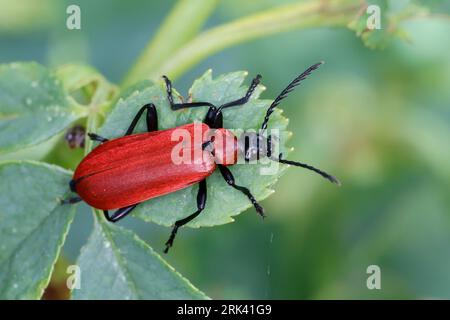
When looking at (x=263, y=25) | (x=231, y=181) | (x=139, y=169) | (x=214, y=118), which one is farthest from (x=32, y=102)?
(x=263, y=25)

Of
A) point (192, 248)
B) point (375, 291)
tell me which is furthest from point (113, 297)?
point (375, 291)

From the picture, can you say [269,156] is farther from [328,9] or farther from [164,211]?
[328,9]

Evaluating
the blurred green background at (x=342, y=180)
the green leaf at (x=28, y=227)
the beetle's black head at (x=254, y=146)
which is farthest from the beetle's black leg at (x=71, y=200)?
the blurred green background at (x=342, y=180)

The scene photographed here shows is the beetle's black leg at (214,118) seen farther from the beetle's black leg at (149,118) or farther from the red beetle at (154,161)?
the beetle's black leg at (149,118)

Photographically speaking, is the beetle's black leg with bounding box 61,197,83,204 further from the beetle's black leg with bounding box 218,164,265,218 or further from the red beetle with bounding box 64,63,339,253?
the beetle's black leg with bounding box 218,164,265,218

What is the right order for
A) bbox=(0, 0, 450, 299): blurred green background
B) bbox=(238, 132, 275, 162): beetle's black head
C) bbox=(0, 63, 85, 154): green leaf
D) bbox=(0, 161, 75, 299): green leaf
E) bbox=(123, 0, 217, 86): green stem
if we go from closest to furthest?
bbox=(0, 161, 75, 299): green leaf < bbox=(0, 63, 85, 154): green leaf < bbox=(238, 132, 275, 162): beetle's black head < bbox=(123, 0, 217, 86): green stem < bbox=(0, 0, 450, 299): blurred green background

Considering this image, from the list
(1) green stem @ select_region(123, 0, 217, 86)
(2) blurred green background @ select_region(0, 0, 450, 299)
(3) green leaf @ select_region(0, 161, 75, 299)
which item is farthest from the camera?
(2) blurred green background @ select_region(0, 0, 450, 299)

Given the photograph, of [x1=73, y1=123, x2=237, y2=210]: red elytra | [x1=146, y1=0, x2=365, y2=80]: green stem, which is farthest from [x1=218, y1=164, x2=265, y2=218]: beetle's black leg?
[x1=146, y1=0, x2=365, y2=80]: green stem
